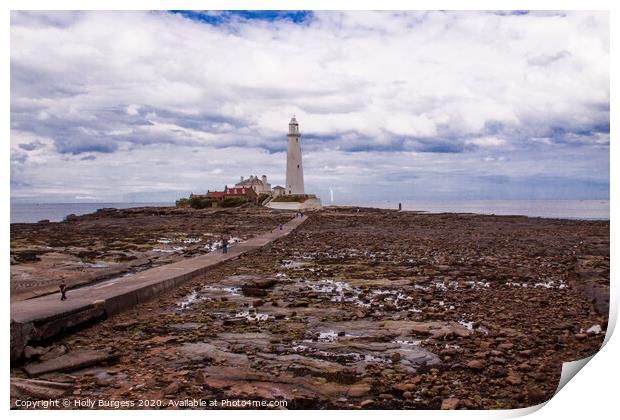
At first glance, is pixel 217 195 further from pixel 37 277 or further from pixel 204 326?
pixel 204 326

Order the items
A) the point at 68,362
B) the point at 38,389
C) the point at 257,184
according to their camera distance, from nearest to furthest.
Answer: the point at 38,389 < the point at 68,362 < the point at 257,184

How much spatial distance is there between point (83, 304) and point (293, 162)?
60.8m

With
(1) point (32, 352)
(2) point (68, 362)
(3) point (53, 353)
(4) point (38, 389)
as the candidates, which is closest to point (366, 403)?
(4) point (38, 389)

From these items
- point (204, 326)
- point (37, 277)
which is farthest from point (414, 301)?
point (37, 277)

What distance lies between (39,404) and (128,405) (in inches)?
33.7

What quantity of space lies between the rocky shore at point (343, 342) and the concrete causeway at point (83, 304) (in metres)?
0.20

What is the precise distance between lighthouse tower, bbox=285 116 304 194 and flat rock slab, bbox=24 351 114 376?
62220 millimetres

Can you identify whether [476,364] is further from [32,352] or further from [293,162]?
[293,162]

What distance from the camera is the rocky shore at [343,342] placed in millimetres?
5023

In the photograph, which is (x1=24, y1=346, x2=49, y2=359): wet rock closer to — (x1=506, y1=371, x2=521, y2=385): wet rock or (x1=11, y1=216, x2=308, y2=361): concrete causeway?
(x1=11, y1=216, x2=308, y2=361): concrete causeway

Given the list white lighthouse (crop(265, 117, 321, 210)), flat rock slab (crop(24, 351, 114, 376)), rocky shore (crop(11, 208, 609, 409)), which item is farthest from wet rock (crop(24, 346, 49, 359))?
white lighthouse (crop(265, 117, 321, 210))

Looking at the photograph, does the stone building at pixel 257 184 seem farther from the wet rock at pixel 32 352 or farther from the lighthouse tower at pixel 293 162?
the wet rock at pixel 32 352

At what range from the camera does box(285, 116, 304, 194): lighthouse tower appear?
67.8 meters

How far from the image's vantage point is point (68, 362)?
561 cm
